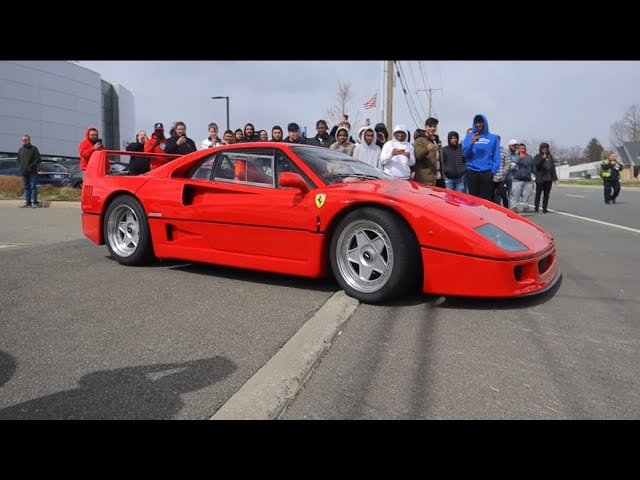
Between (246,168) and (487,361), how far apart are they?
2.72 metres

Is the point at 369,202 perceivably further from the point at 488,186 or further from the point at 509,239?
the point at 488,186

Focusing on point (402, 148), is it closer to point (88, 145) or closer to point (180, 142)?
point (180, 142)

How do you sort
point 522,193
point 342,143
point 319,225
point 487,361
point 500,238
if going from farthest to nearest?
point 522,193 < point 342,143 < point 319,225 < point 500,238 < point 487,361

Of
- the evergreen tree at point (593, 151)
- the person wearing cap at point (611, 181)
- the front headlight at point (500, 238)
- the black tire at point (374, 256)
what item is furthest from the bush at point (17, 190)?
the evergreen tree at point (593, 151)

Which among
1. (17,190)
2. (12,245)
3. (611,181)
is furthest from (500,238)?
(17,190)

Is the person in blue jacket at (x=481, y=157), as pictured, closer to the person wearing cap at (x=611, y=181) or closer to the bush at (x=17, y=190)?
the person wearing cap at (x=611, y=181)

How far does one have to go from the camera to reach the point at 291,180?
12.7 feet

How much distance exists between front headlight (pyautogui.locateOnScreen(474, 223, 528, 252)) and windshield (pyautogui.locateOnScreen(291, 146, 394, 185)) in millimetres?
1214

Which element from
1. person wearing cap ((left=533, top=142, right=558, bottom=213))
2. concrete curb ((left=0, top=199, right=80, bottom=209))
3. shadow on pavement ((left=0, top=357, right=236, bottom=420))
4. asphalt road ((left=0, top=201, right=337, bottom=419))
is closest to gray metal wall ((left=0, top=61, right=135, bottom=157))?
concrete curb ((left=0, top=199, right=80, bottom=209))

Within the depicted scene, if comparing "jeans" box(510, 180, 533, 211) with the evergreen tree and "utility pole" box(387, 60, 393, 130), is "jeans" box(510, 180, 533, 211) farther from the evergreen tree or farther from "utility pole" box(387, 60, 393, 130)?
the evergreen tree

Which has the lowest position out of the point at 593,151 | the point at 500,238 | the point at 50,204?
the point at 50,204
